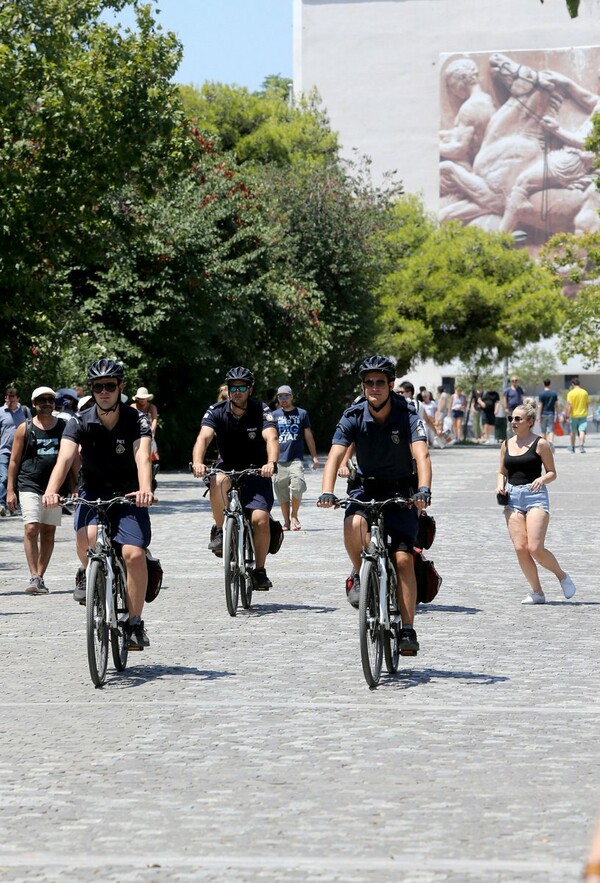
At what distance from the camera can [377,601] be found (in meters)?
8.98

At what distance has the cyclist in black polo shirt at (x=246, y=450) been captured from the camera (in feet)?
42.6

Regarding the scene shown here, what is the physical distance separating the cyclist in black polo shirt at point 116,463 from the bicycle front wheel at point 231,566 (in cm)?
254

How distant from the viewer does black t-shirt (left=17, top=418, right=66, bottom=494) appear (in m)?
14.7

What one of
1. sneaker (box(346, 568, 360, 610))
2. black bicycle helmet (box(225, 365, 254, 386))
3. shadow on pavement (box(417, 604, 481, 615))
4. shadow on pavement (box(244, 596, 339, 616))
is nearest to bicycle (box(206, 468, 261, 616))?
shadow on pavement (box(244, 596, 339, 616))

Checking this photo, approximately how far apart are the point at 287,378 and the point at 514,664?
35.3 metres

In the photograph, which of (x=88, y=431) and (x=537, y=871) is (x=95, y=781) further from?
(x=88, y=431)

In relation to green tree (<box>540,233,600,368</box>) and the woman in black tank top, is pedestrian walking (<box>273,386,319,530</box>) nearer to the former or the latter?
the woman in black tank top

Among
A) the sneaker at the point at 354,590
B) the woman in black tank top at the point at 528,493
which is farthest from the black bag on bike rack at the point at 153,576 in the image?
the woman in black tank top at the point at 528,493

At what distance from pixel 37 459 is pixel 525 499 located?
14.4ft

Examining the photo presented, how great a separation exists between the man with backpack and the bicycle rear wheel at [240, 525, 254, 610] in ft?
6.87

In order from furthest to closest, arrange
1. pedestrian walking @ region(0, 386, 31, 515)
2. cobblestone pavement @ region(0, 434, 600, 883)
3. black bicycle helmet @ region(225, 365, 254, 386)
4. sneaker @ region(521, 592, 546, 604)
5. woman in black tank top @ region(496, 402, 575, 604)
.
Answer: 1. pedestrian walking @ region(0, 386, 31, 515)
2. woman in black tank top @ region(496, 402, 575, 604)
3. sneaker @ region(521, 592, 546, 604)
4. black bicycle helmet @ region(225, 365, 254, 386)
5. cobblestone pavement @ region(0, 434, 600, 883)

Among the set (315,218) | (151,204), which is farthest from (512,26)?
(151,204)

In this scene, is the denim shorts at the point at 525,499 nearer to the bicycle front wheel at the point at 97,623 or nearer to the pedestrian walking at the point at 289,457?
the bicycle front wheel at the point at 97,623

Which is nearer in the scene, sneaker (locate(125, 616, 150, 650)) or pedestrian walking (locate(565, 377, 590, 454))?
sneaker (locate(125, 616, 150, 650))
